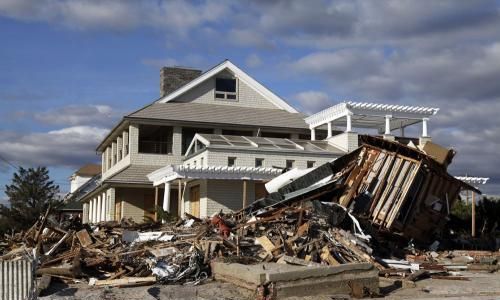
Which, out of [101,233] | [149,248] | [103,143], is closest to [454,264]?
[149,248]

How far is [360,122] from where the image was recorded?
3616cm

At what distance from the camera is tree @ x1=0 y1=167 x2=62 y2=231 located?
3866 centimetres

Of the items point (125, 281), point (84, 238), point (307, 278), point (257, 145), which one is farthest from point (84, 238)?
point (257, 145)

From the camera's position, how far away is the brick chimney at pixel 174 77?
3984 centimetres

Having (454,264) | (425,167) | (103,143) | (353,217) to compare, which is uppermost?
(103,143)

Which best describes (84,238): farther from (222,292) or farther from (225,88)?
(225,88)

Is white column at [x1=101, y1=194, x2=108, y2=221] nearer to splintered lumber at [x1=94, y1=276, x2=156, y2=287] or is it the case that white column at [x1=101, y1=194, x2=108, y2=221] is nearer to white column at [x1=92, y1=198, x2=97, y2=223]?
white column at [x1=92, y1=198, x2=97, y2=223]

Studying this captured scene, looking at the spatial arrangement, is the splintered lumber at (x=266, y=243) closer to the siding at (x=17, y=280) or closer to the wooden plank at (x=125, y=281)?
the wooden plank at (x=125, y=281)

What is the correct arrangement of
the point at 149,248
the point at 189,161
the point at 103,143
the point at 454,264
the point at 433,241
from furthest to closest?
1. the point at 103,143
2. the point at 189,161
3. the point at 433,241
4. the point at 454,264
5. the point at 149,248

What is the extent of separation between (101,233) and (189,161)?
14953 millimetres

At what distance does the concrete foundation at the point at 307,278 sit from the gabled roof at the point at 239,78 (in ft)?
79.8

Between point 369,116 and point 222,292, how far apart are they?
877 inches

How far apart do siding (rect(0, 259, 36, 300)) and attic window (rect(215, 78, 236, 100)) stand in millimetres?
28094

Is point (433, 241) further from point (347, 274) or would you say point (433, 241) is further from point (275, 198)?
point (347, 274)
